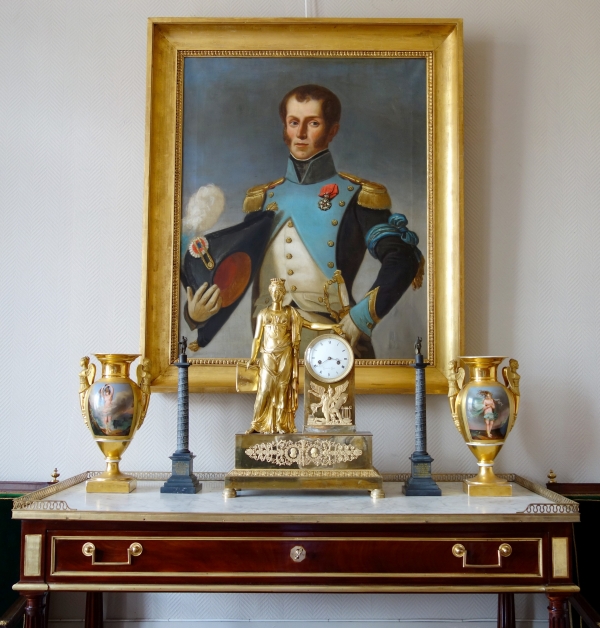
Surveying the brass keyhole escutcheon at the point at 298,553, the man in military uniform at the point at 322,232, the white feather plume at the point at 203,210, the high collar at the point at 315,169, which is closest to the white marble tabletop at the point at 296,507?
the brass keyhole escutcheon at the point at 298,553

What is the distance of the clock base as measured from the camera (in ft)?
8.51

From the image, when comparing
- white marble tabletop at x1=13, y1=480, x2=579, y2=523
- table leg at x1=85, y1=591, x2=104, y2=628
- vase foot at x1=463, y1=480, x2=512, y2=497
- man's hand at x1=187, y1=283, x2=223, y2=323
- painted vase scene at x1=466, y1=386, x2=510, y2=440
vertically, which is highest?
Result: man's hand at x1=187, y1=283, x2=223, y2=323

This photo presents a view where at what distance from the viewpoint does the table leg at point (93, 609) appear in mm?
3018

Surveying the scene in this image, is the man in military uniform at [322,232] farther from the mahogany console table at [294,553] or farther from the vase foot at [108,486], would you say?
the mahogany console table at [294,553]

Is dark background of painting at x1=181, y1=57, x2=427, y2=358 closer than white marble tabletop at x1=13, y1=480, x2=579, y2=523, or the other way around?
white marble tabletop at x1=13, y1=480, x2=579, y2=523

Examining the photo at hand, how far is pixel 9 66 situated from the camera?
3.34m

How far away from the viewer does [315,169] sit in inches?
128

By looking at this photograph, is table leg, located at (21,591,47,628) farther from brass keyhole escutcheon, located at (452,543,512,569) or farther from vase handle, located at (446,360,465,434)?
vase handle, located at (446,360,465,434)

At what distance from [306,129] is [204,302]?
39.4 inches

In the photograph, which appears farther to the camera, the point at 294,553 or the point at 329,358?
the point at 329,358

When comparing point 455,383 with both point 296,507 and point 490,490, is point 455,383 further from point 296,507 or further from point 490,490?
point 296,507

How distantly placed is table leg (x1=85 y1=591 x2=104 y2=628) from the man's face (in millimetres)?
2298

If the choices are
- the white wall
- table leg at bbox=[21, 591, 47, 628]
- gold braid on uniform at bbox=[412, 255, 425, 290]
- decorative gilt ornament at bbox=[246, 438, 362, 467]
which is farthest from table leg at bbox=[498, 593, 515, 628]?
table leg at bbox=[21, 591, 47, 628]

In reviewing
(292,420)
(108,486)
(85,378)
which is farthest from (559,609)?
(85,378)
